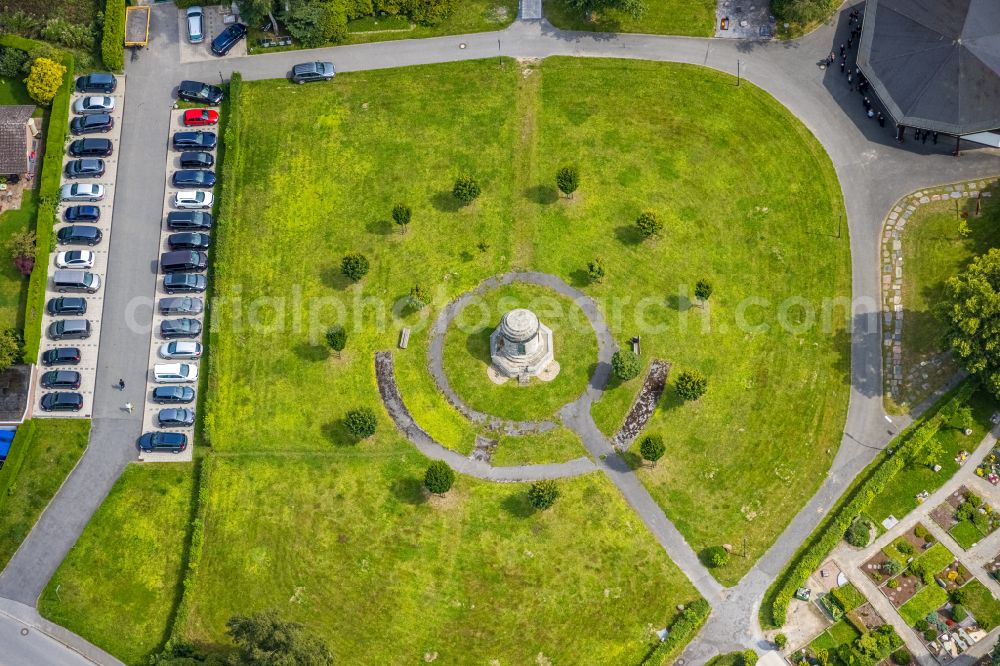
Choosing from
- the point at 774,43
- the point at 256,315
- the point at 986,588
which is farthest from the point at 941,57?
the point at 256,315

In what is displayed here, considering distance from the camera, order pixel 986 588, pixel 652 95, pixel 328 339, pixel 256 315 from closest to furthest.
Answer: pixel 986 588 < pixel 328 339 < pixel 256 315 < pixel 652 95

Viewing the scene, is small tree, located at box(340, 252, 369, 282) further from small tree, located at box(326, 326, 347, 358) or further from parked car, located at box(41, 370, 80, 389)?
parked car, located at box(41, 370, 80, 389)

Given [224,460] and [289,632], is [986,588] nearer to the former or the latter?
[289,632]

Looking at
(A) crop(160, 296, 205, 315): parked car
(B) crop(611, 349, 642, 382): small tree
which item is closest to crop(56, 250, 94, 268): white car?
(A) crop(160, 296, 205, 315): parked car

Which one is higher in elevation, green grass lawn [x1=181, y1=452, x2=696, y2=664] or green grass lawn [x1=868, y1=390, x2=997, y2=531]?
green grass lawn [x1=868, y1=390, x2=997, y2=531]

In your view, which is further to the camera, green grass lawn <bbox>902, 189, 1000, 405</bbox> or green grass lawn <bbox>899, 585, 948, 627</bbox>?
green grass lawn <bbox>902, 189, 1000, 405</bbox>

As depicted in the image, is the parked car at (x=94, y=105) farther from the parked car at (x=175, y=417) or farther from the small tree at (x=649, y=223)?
the small tree at (x=649, y=223)

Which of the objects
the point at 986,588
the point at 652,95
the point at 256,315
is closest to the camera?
the point at 986,588
